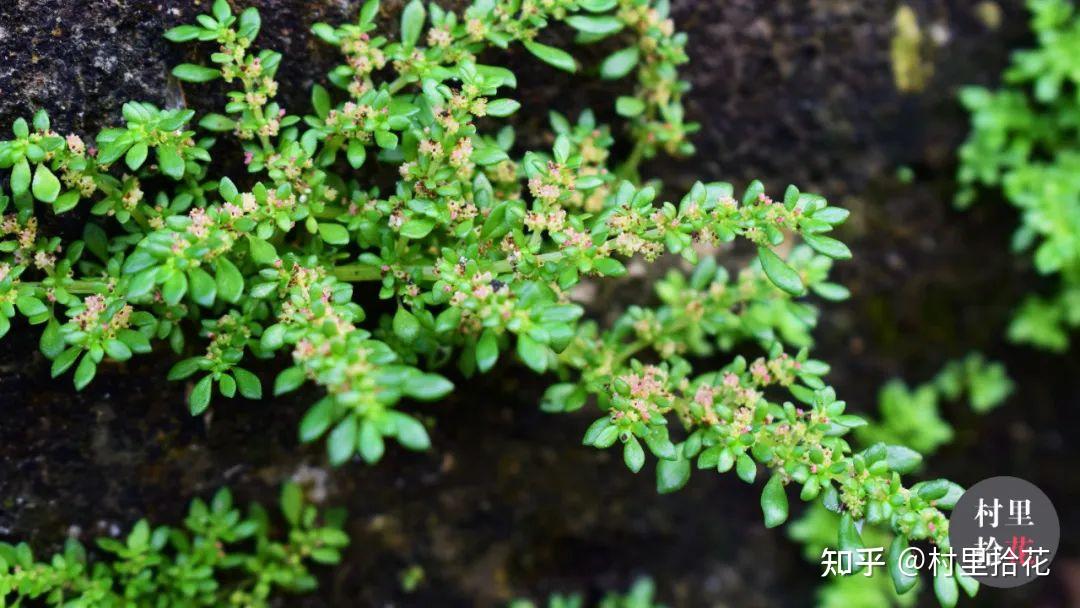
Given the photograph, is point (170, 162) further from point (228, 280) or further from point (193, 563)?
point (193, 563)

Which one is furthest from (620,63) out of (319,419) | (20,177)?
(20,177)

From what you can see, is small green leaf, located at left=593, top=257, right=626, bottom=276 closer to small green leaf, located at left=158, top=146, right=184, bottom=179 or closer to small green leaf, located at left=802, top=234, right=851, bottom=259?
small green leaf, located at left=802, top=234, right=851, bottom=259

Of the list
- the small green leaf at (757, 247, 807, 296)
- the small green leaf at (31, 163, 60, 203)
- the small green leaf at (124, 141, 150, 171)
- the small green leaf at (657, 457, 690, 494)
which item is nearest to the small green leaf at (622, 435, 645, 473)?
the small green leaf at (657, 457, 690, 494)

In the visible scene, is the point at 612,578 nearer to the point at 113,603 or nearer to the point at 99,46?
the point at 113,603

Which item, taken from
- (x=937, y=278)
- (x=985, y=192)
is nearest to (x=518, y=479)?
(x=937, y=278)

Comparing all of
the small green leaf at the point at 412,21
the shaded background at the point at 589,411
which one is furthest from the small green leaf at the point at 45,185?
the small green leaf at the point at 412,21

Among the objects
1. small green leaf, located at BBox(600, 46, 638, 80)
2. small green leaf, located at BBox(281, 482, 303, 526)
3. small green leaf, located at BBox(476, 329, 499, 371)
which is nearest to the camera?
small green leaf, located at BBox(476, 329, 499, 371)
